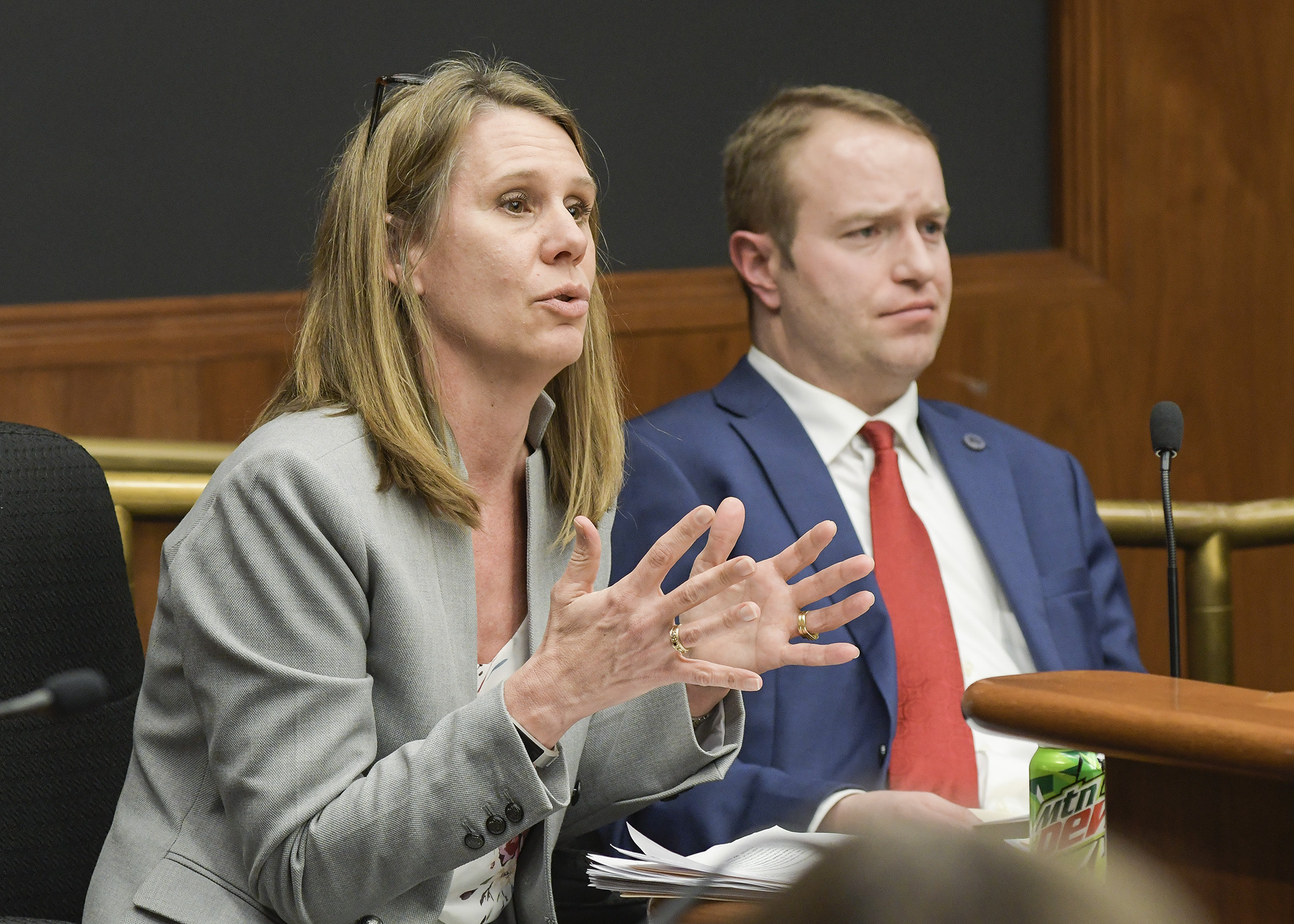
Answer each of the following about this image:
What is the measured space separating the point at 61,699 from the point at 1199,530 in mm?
1765

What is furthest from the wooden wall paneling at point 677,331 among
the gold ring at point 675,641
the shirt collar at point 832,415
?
the gold ring at point 675,641

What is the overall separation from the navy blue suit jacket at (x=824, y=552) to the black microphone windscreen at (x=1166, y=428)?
0.38 m

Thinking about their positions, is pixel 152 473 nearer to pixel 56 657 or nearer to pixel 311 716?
pixel 56 657

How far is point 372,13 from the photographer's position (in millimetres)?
2670

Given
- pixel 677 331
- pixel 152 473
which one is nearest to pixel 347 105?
pixel 677 331

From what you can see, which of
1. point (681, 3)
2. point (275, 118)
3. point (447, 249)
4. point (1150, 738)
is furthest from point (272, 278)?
point (1150, 738)

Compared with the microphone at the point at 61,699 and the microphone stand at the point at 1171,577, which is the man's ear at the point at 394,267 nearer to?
the microphone at the point at 61,699

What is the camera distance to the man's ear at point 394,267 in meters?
1.52

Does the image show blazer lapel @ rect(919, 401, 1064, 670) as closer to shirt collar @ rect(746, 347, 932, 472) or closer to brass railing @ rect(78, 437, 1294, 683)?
shirt collar @ rect(746, 347, 932, 472)

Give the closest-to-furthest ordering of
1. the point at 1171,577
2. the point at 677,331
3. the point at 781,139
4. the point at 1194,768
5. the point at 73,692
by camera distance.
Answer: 1. the point at 73,692
2. the point at 1194,768
3. the point at 1171,577
4. the point at 781,139
5. the point at 677,331

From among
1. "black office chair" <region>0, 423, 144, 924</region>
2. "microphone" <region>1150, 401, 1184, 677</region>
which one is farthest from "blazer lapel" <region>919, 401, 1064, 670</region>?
"black office chair" <region>0, 423, 144, 924</region>

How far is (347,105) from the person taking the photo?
8.69ft

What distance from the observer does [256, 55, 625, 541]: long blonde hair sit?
1.40 metres

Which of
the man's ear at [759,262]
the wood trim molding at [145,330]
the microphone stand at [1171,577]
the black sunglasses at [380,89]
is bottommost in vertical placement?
the microphone stand at [1171,577]
